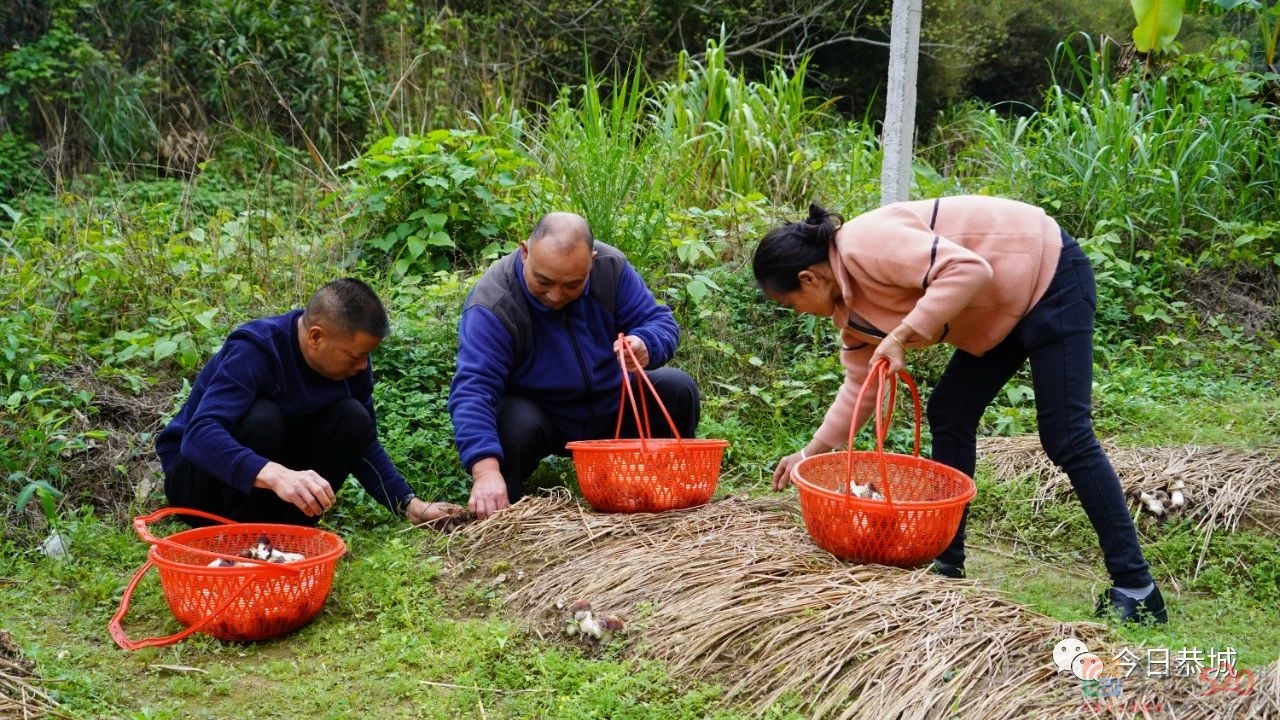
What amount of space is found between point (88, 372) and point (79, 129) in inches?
225

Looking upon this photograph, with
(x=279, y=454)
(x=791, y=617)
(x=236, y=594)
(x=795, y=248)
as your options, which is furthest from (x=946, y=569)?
(x=279, y=454)

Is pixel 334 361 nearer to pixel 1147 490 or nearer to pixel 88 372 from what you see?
pixel 88 372

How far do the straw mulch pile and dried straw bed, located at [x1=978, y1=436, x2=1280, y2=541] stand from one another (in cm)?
334

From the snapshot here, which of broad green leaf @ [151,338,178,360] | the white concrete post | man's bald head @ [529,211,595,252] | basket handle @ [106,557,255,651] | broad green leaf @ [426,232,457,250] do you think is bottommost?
basket handle @ [106,557,255,651]

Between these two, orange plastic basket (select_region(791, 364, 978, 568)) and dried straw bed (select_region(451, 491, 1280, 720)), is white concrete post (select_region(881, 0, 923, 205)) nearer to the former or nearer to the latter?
orange plastic basket (select_region(791, 364, 978, 568))

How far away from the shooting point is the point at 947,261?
2.78 m

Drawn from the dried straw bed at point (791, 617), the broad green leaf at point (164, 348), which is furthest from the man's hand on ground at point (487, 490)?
the broad green leaf at point (164, 348)

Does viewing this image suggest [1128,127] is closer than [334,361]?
No

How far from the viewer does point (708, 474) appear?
3674 mm

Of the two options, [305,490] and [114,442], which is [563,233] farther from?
[114,442]

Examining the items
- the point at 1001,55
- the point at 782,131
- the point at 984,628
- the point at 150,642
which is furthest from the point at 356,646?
the point at 1001,55

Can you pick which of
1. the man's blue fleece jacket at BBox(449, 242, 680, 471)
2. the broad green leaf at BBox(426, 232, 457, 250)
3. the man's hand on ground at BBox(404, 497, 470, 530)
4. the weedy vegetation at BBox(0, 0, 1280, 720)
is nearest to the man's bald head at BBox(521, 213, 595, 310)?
the man's blue fleece jacket at BBox(449, 242, 680, 471)

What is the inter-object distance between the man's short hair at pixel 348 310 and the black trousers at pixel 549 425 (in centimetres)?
70

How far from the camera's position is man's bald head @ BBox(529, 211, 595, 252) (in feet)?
11.7
